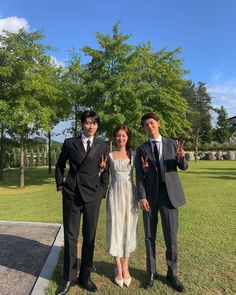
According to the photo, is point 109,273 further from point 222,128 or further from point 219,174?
point 222,128

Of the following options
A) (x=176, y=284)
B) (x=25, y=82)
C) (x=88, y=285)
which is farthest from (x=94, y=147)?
(x=25, y=82)

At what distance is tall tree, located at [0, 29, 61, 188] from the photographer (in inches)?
603

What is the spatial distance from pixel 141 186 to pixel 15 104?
12.2 m

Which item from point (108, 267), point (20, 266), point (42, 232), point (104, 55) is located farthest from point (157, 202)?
point (104, 55)

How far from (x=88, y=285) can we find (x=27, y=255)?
5.22ft

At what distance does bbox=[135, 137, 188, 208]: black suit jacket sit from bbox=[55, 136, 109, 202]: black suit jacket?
438mm

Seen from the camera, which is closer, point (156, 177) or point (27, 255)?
point (156, 177)

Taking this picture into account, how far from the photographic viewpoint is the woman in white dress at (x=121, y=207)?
4422mm

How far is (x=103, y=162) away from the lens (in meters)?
4.30

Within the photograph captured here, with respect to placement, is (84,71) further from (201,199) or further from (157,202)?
(157,202)

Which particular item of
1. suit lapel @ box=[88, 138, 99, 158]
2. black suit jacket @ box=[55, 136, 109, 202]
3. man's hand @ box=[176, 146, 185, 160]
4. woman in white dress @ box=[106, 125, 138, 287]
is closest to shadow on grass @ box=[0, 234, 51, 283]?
woman in white dress @ box=[106, 125, 138, 287]

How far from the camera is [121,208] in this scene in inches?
175

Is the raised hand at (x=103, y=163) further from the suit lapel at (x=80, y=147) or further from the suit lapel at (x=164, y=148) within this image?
the suit lapel at (x=164, y=148)

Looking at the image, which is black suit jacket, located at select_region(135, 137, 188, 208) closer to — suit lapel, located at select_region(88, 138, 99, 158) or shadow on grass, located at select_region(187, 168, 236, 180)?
suit lapel, located at select_region(88, 138, 99, 158)
